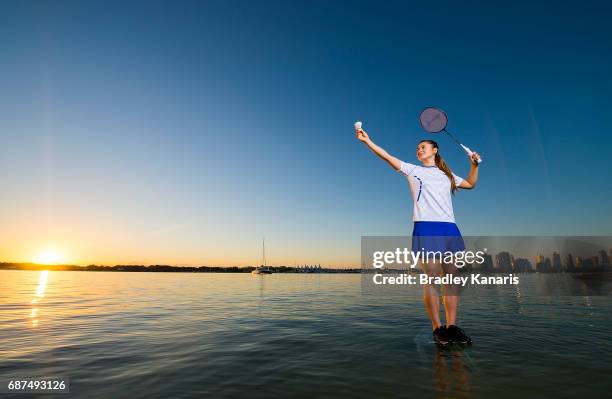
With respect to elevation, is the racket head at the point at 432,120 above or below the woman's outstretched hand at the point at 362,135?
above

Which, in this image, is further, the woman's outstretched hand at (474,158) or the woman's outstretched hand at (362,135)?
the woman's outstretched hand at (474,158)

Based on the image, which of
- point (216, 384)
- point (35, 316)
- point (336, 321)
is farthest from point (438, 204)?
point (35, 316)

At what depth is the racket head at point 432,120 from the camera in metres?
6.10

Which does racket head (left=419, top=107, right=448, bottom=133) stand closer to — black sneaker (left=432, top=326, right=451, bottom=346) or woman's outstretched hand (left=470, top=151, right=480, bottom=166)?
woman's outstretched hand (left=470, top=151, right=480, bottom=166)

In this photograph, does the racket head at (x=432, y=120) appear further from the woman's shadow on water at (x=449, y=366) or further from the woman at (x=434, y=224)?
the woman's shadow on water at (x=449, y=366)

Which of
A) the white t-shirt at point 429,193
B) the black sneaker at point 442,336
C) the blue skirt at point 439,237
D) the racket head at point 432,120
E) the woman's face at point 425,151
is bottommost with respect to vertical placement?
the black sneaker at point 442,336

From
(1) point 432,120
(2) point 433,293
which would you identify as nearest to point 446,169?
(1) point 432,120

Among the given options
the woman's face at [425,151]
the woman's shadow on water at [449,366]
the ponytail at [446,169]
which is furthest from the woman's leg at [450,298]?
the woman's face at [425,151]

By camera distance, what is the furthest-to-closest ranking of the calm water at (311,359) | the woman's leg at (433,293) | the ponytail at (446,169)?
the ponytail at (446,169) → the woman's leg at (433,293) → the calm water at (311,359)

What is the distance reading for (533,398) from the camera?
3217mm

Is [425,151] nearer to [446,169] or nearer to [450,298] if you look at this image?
[446,169]

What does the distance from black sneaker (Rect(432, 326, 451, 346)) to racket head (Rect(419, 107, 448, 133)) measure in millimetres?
3530

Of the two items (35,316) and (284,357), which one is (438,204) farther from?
(35,316)

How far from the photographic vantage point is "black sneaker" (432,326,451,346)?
17.4ft
